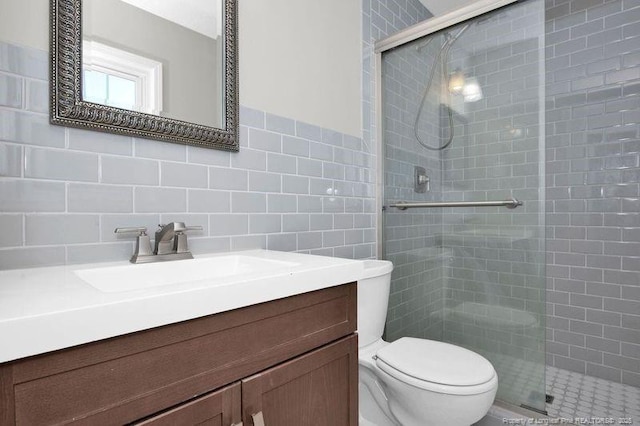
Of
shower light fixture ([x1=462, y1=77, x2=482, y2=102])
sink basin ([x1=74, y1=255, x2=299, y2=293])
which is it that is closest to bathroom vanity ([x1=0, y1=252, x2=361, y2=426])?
sink basin ([x1=74, y1=255, x2=299, y2=293])

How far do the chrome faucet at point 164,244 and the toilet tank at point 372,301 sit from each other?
2.37ft

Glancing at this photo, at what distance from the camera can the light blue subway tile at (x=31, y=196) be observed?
0.88 meters

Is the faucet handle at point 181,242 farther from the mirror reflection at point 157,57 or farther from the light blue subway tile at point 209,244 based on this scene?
the mirror reflection at point 157,57

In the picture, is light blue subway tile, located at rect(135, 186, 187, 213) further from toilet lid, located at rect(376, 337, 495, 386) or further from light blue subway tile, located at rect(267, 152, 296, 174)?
toilet lid, located at rect(376, 337, 495, 386)

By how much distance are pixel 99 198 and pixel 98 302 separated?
578mm

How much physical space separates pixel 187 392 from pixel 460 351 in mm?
1198

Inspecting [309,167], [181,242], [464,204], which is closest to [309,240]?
[309,167]

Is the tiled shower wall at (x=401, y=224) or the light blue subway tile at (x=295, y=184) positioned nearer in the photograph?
the light blue subway tile at (x=295, y=184)

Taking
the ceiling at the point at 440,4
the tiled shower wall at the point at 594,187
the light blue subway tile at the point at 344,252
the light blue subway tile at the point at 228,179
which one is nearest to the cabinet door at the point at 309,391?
the light blue subway tile at the point at 228,179

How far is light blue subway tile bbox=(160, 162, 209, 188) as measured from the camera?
1.16 m

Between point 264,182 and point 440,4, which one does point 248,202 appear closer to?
point 264,182

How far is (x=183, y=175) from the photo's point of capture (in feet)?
3.93

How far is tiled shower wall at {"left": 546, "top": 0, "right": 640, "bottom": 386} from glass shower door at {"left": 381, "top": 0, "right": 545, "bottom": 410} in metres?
0.88

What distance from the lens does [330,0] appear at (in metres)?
1.78
